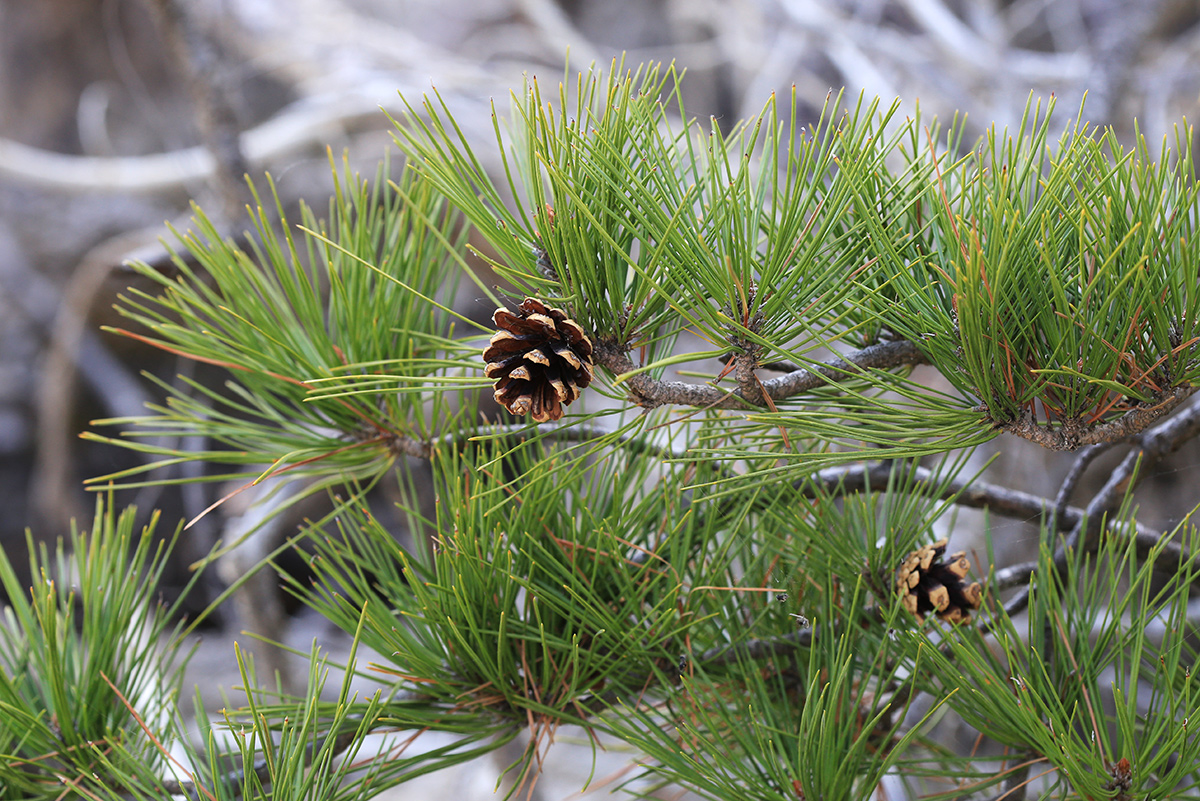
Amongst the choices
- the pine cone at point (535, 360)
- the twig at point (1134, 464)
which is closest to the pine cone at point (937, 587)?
the twig at point (1134, 464)

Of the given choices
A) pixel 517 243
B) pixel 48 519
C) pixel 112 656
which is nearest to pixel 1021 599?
pixel 517 243

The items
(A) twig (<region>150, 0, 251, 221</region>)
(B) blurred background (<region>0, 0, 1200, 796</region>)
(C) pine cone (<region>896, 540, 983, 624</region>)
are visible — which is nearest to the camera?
(C) pine cone (<region>896, 540, 983, 624</region>)

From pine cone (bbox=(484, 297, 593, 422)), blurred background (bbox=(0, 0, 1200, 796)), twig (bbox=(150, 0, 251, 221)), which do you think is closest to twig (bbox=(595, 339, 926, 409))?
pine cone (bbox=(484, 297, 593, 422))

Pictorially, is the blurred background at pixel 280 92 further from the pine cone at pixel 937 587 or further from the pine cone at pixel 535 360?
the pine cone at pixel 535 360

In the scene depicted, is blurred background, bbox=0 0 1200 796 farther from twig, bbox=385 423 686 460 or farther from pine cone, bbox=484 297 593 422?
pine cone, bbox=484 297 593 422

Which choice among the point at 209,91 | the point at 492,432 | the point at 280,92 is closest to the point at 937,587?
the point at 492,432
